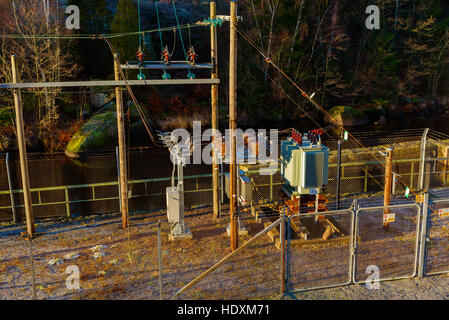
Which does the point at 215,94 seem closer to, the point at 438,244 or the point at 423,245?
the point at 423,245

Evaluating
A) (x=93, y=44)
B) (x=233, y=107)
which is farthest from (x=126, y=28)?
(x=233, y=107)

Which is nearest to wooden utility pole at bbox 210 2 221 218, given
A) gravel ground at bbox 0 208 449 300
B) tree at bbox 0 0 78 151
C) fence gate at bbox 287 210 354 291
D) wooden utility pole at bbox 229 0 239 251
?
gravel ground at bbox 0 208 449 300

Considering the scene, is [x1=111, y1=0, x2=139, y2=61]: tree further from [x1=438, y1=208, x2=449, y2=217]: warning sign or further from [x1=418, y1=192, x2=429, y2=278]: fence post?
[x1=418, y1=192, x2=429, y2=278]: fence post

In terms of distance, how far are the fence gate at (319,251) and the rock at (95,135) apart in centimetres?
2201

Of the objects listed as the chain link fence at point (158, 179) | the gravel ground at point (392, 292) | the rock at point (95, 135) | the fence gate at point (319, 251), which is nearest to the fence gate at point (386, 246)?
the gravel ground at point (392, 292)

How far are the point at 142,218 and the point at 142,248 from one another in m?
Result: 2.28

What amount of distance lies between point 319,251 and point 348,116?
33.1 m

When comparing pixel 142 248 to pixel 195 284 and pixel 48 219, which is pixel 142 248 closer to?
pixel 195 284

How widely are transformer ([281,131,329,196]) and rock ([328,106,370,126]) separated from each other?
1210 inches

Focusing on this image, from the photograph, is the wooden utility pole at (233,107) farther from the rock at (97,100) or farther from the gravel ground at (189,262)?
the rock at (97,100)

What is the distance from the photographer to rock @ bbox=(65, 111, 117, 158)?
3286cm

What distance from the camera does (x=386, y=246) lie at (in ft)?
43.3

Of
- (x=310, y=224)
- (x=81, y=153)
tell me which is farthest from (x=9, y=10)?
(x=310, y=224)

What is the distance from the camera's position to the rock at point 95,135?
32856 mm
